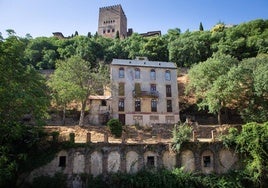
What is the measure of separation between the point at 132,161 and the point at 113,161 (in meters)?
1.70

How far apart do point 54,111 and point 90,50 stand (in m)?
22.5

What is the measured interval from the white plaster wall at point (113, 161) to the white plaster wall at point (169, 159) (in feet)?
13.8

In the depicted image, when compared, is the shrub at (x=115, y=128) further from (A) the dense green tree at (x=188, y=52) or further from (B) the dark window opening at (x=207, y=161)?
(A) the dense green tree at (x=188, y=52)

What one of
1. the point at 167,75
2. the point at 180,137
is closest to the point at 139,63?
the point at 167,75

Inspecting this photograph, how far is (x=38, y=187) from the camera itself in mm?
23156

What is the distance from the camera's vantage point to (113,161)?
25.4m

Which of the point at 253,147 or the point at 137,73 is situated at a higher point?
the point at 137,73

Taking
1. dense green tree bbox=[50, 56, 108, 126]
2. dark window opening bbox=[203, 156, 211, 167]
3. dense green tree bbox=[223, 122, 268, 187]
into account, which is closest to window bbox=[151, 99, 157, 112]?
dense green tree bbox=[50, 56, 108, 126]

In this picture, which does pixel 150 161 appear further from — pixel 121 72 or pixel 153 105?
pixel 121 72

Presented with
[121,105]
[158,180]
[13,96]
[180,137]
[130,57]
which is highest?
[130,57]

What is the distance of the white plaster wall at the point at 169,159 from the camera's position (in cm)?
2598

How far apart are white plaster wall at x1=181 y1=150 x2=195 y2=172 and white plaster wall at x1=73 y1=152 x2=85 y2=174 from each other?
8916mm

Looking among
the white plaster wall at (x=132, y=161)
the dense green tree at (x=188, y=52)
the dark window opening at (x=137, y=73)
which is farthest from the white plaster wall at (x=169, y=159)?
the dense green tree at (x=188, y=52)

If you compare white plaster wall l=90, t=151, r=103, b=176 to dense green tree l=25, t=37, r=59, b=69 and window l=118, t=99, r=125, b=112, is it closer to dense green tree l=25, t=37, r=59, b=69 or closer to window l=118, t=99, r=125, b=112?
window l=118, t=99, r=125, b=112
